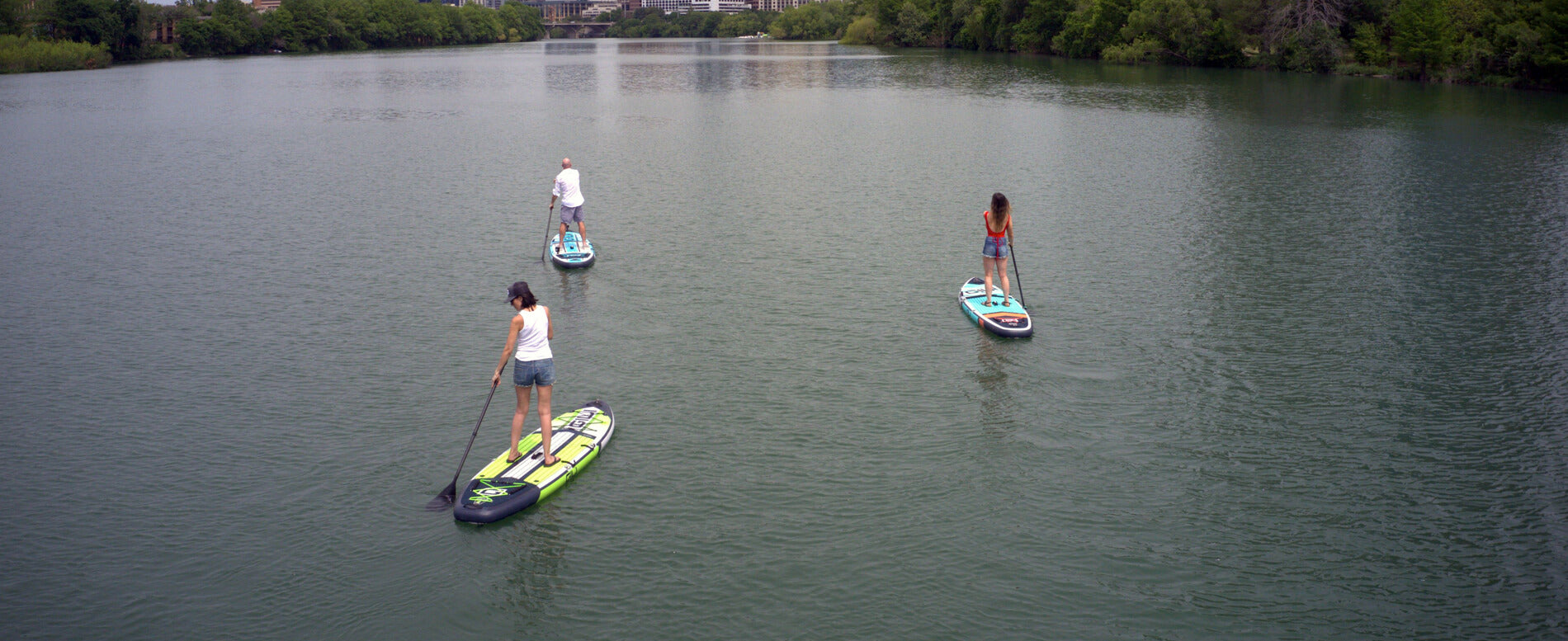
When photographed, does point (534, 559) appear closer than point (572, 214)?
Yes

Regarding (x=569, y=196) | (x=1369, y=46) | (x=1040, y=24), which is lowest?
(x=569, y=196)

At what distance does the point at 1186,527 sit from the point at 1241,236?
1545 centimetres

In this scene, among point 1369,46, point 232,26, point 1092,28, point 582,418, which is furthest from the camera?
point 232,26

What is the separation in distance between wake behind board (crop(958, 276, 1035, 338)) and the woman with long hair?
0.18 m

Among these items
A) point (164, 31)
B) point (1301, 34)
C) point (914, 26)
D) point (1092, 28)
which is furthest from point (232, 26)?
point (1301, 34)

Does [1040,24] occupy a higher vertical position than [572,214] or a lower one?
higher

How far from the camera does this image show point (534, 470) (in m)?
12.1

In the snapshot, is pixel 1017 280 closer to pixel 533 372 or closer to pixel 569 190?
pixel 569 190

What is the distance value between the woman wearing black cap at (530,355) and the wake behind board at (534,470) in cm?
20

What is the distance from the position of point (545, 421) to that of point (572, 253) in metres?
11.1

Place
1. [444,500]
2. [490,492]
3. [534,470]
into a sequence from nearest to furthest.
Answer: [490,492], [444,500], [534,470]

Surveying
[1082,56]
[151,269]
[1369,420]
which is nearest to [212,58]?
[1082,56]

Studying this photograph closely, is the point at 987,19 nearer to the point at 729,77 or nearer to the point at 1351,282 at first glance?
the point at 729,77

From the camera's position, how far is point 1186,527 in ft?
37.4
